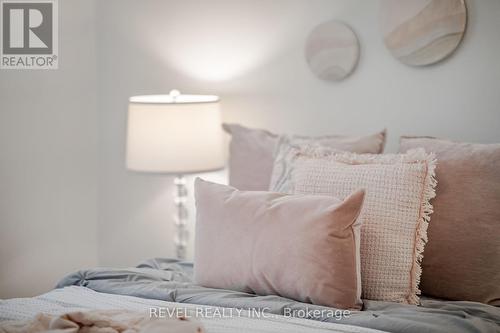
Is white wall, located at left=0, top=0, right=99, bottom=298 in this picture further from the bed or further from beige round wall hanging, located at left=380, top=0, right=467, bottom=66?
beige round wall hanging, located at left=380, top=0, right=467, bottom=66

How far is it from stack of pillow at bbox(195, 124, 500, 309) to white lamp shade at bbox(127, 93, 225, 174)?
24.9 inches

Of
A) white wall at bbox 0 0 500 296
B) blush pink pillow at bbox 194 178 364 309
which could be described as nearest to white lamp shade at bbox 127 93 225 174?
white wall at bbox 0 0 500 296

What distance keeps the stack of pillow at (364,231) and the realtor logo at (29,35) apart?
60.0 inches

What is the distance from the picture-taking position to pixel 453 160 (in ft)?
7.51

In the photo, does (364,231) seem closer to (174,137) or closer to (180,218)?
(174,137)

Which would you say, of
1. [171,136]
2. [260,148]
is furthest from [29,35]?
[260,148]

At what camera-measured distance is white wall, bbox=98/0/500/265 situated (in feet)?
8.95

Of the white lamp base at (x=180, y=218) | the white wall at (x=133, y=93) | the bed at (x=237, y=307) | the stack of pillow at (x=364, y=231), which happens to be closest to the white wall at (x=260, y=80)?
the white wall at (x=133, y=93)

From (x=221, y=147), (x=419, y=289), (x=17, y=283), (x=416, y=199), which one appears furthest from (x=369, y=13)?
(x=17, y=283)

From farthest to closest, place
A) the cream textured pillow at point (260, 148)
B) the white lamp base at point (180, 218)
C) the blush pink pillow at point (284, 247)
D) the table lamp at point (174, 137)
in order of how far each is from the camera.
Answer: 1. the white lamp base at point (180, 218)
2. the table lamp at point (174, 137)
3. the cream textured pillow at point (260, 148)
4. the blush pink pillow at point (284, 247)

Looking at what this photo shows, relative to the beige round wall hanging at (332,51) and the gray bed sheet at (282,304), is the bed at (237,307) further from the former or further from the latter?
the beige round wall hanging at (332,51)

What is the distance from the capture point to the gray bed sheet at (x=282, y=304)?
185cm

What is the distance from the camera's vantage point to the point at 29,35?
11.3ft

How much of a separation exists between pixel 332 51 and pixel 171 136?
29.2 inches
